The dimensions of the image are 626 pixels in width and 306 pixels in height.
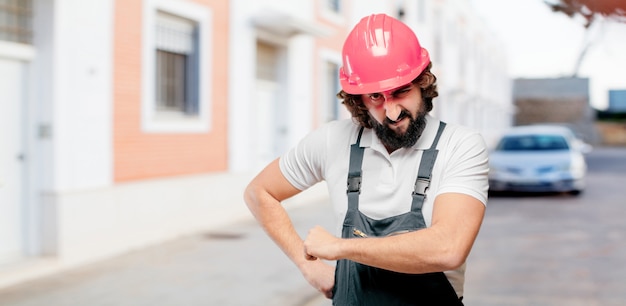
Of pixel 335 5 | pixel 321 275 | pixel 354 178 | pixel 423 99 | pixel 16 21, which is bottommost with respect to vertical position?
pixel 321 275

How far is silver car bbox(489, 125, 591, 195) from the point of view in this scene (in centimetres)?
1455

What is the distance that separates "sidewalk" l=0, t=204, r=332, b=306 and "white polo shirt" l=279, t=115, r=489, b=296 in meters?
4.14

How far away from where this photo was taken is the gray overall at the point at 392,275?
1.86 metres

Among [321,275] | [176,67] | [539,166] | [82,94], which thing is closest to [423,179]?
[321,275]

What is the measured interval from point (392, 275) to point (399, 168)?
297mm

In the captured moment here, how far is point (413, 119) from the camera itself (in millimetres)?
1928

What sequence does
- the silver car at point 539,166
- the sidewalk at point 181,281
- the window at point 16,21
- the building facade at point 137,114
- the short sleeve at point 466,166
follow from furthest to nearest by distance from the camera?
the silver car at point 539,166
the building facade at point 137,114
the window at point 16,21
the sidewalk at point 181,281
the short sleeve at point 466,166

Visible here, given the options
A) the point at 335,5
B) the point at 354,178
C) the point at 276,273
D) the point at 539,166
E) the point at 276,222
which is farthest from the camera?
the point at 335,5

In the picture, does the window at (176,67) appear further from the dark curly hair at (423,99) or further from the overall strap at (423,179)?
the overall strap at (423,179)

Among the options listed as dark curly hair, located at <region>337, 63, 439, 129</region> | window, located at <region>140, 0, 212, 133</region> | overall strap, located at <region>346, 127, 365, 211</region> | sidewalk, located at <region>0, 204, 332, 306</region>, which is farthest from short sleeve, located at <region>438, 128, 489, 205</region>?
window, located at <region>140, 0, 212, 133</region>

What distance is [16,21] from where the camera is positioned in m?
7.37

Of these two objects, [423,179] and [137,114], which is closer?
[423,179]

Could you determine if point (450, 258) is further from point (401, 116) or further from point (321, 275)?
point (321, 275)

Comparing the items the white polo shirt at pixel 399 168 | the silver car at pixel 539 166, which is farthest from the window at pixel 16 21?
the silver car at pixel 539 166
